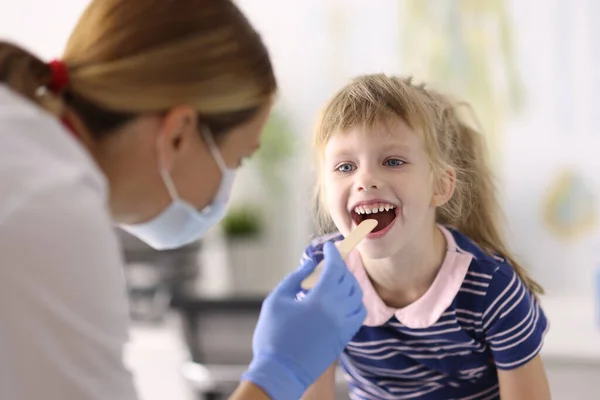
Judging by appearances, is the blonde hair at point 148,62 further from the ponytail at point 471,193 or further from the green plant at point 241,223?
the green plant at point 241,223

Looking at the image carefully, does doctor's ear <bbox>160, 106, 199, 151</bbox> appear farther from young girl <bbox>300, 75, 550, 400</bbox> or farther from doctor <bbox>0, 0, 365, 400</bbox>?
young girl <bbox>300, 75, 550, 400</bbox>

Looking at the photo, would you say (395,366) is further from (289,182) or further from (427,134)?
(289,182)

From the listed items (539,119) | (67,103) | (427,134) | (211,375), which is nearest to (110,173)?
(67,103)

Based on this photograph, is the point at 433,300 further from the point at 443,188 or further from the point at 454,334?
the point at 443,188

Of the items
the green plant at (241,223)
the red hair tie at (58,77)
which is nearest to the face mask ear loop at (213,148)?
the red hair tie at (58,77)

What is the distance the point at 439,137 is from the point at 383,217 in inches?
5.9

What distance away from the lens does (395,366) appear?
129cm

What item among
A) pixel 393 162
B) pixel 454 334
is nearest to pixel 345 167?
pixel 393 162

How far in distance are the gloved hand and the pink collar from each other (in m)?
0.14

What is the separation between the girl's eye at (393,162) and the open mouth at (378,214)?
6 centimetres

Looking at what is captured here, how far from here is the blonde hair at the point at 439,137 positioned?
1.23 m

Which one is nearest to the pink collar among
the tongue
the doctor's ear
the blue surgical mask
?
the tongue

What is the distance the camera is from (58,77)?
37.3 inches

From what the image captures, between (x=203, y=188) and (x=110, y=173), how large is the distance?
0.44 ft
